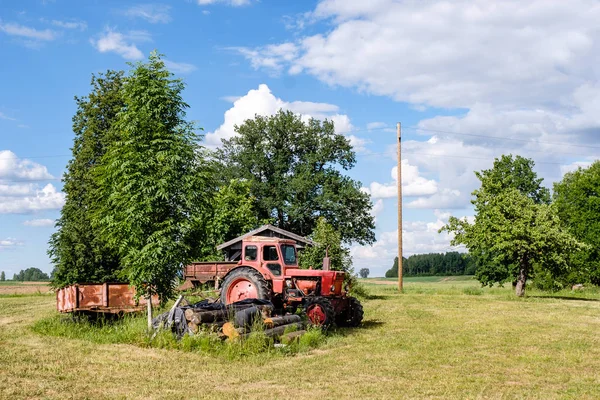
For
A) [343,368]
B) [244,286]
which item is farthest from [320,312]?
[343,368]

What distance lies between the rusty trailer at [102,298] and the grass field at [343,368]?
143cm

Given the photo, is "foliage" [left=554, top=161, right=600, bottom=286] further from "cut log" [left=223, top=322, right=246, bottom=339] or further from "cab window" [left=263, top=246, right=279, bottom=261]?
"cut log" [left=223, top=322, right=246, bottom=339]

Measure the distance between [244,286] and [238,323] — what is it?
14.5 feet

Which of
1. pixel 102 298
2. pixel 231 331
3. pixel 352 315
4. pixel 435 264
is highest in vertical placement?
pixel 102 298

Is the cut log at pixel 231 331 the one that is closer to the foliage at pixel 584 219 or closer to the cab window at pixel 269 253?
the cab window at pixel 269 253

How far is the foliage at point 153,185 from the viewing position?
16.3 meters

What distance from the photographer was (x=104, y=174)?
1712 centimetres

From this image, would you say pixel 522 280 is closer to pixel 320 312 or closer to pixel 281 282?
pixel 281 282

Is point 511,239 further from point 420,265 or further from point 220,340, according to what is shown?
point 420,265

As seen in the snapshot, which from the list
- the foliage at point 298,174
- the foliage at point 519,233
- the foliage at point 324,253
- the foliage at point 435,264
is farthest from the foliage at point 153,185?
the foliage at point 435,264

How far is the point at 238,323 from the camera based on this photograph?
14.6m

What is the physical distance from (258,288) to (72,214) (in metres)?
15.1

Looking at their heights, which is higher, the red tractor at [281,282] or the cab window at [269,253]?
the cab window at [269,253]

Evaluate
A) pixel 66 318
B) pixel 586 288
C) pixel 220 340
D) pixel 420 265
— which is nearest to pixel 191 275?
pixel 66 318
